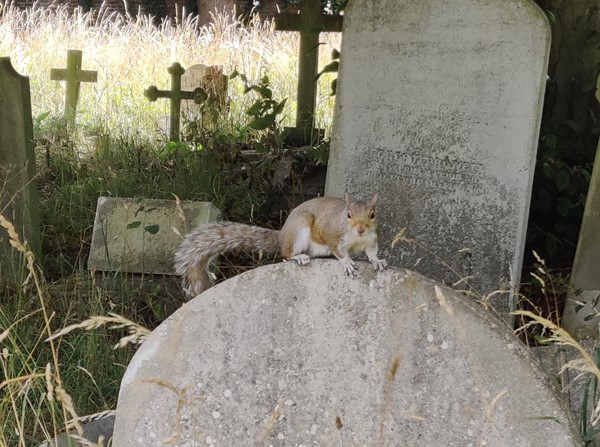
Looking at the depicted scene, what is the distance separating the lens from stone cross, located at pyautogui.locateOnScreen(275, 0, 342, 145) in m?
5.35

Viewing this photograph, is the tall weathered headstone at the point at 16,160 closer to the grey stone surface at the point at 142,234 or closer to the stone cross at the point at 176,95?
the grey stone surface at the point at 142,234

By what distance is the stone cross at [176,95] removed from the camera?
5871mm

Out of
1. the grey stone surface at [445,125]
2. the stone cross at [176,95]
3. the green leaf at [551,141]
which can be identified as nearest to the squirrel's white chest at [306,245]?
the grey stone surface at [445,125]

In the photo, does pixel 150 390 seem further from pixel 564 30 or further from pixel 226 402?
pixel 564 30

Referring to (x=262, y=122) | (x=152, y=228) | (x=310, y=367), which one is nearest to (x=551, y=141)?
(x=262, y=122)

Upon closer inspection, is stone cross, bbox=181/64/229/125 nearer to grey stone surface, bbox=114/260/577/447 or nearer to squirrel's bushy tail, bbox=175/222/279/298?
squirrel's bushy tail, bbox=175/222/279/298

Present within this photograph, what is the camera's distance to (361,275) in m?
2.21

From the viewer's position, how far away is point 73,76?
6.93 m

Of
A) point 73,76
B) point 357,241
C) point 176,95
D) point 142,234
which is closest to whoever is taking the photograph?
point 357,241

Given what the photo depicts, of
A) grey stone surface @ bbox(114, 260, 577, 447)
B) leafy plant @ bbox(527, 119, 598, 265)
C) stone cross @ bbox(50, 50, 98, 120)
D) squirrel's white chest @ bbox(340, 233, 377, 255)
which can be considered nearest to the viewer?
grey stone surface @ bbox(114, 260, 577, 447)

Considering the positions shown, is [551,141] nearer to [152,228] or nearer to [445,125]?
[445,125]

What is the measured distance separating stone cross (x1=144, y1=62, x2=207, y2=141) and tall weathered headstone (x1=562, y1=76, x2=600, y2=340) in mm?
3028

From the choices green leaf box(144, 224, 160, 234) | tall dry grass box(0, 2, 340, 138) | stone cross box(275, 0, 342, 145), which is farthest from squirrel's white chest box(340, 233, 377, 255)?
tall dry grass box(0, 2, 340, 138)

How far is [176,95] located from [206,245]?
3.16m
